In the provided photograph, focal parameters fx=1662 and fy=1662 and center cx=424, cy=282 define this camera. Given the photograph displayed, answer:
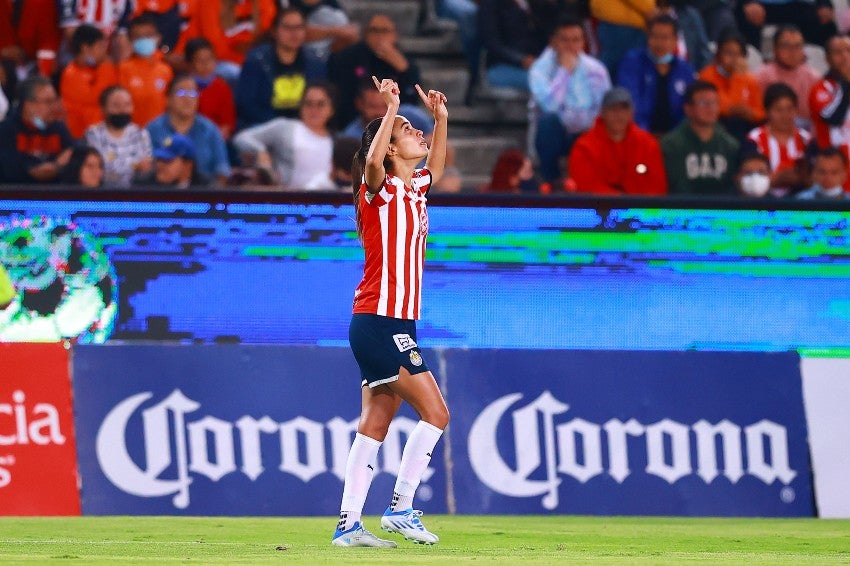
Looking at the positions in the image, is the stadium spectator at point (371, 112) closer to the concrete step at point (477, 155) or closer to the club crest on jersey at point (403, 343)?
A: the concrete step at point (477, 155)

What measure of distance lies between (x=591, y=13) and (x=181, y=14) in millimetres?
3939

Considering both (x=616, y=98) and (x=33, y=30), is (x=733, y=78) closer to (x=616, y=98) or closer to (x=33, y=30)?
(x=616, y=98)

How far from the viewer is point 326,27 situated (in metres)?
15.2

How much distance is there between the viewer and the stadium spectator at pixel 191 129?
44.1 feet

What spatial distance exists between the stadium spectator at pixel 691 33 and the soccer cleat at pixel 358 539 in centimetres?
939

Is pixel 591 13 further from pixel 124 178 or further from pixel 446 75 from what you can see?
pixel 124 178

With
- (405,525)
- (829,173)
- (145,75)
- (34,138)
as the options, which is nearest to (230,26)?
(145,75)

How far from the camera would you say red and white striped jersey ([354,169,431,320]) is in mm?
7973

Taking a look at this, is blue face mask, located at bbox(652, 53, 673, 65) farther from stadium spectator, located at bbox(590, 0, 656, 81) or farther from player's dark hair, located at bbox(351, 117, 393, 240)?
player's dark hair, located at bbox(351, 117, 393, 240)

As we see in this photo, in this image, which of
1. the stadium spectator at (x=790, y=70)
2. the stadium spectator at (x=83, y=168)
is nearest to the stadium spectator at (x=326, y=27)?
the stadium spectator at (x=83, y=168)

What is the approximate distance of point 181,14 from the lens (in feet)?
50.9

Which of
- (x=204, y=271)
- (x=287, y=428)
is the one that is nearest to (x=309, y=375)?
(x=287, y=428)

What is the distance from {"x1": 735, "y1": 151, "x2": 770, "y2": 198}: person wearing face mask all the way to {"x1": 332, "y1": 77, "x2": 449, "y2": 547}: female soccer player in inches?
235

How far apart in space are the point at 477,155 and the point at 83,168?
452cm
